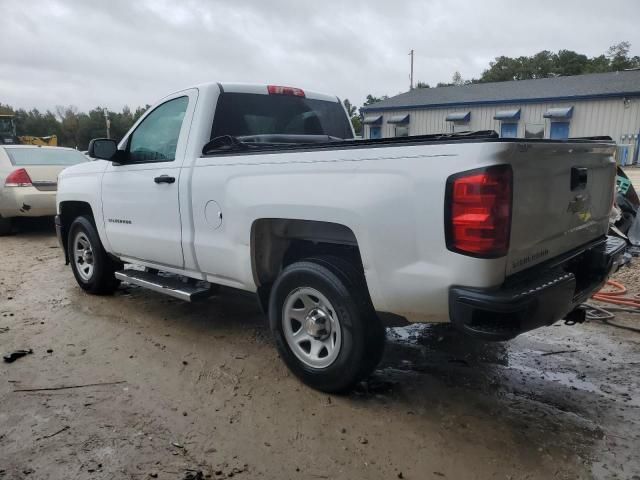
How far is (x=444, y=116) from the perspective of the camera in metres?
28.8

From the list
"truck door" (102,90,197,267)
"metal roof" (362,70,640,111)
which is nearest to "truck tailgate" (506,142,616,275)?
"truck door" (102,90,197,267)

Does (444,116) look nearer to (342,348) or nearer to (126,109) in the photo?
(342,348)

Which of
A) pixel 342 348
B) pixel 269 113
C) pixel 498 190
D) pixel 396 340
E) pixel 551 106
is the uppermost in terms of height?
pixel 551 106

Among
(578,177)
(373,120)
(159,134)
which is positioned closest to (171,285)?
(159,134)

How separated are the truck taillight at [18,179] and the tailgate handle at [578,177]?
27.7 feet

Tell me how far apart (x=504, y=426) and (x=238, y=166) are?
89.5 inches

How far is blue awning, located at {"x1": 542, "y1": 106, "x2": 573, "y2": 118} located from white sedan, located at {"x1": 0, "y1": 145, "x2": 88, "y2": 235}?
2338 centimetres

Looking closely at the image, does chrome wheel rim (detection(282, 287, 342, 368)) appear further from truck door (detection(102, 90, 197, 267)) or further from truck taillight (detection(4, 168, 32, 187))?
truck taillight (detection(4, 168, 32, 187))

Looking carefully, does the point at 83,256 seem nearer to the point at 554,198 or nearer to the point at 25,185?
the point at 25,185

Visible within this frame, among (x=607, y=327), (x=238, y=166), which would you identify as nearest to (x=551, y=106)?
(x=607, y=327)

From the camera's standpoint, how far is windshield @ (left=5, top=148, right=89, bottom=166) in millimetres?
8742

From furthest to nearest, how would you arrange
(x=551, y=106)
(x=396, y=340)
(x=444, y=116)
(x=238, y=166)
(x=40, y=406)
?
(x=444, y=116) < (x=551, y=106) < (x=396, y=340) < (x=238, y=166) < (x=40, y=406)

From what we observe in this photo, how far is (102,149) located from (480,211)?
11.1ft

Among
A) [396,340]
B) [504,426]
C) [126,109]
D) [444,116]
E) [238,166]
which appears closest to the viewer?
[504,426]
